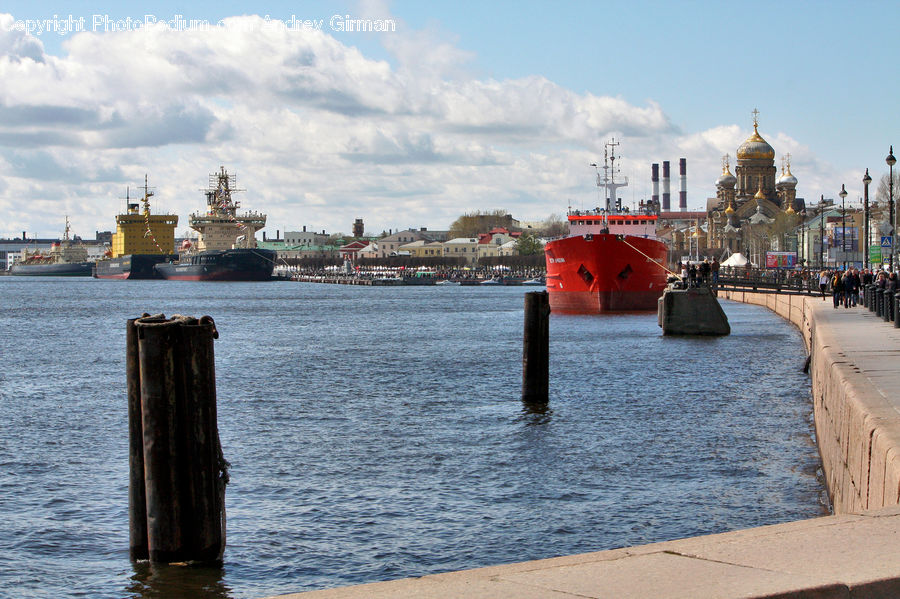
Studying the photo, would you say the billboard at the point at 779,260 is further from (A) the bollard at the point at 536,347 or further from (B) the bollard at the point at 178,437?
(B) the bollard at the point at 178,437

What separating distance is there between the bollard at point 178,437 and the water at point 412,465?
44 centimetres

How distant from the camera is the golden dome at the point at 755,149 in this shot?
6850 inches

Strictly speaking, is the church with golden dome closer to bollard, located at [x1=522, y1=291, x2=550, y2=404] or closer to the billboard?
the billboard

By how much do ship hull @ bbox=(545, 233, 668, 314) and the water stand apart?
81.7ft

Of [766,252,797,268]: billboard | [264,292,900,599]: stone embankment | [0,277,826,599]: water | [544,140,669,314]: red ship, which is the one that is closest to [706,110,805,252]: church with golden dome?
[766,252,797,268]: billboard

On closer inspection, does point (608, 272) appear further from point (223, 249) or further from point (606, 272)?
point (223, 249)

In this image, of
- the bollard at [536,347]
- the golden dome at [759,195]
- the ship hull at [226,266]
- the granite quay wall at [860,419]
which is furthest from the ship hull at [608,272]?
the golden dome at [759,195]

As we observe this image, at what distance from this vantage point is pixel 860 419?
10.8 meters

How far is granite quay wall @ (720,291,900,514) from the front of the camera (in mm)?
9094

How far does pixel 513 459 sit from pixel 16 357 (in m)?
27.1

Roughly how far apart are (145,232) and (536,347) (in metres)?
175

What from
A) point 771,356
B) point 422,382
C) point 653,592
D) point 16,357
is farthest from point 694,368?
point 653,592

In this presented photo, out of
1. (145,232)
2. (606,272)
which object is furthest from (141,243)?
(606,272)

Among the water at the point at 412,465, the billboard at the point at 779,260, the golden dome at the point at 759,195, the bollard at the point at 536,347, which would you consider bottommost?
the water at the point at 412,465
